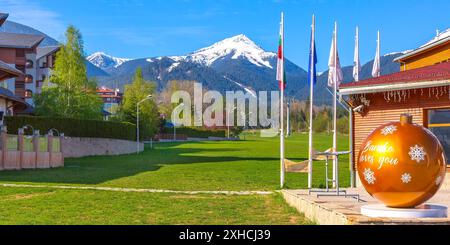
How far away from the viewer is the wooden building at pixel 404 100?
1916 centimetres

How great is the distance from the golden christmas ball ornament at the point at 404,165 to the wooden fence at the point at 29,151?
24142 mm

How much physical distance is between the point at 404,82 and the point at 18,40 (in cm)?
6046

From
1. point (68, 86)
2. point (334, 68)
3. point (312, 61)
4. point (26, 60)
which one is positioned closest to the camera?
point (312, 61)

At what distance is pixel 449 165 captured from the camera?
19938 mm

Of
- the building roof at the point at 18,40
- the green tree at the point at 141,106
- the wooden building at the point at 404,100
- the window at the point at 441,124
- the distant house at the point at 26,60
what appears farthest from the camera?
the green tree at the point at 141,106

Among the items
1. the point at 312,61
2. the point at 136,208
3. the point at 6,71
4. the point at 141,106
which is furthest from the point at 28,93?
the point at 136,208

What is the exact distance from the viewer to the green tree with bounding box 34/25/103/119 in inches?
2203

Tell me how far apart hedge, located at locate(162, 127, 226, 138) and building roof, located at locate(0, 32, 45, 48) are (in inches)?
1697

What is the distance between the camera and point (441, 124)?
1986 centimetres

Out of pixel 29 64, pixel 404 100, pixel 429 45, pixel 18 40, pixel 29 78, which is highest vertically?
pixel 18 40

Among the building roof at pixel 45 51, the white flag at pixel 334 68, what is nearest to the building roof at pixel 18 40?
the building roof at pixel 45 51

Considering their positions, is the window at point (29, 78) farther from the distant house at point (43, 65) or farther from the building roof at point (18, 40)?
the building roof at point (18, 40)

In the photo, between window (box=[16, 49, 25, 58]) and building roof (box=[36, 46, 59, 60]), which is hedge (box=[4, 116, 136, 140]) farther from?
building roof (box=[36, 46, 59, 60])

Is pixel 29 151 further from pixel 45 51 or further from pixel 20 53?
pixel 45 51
